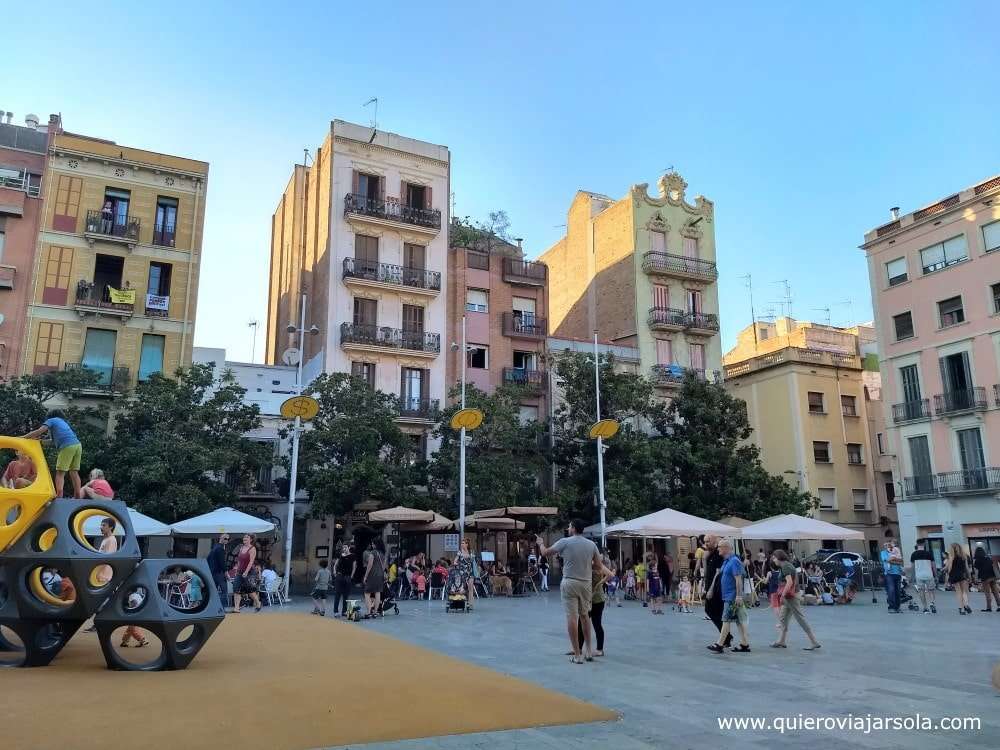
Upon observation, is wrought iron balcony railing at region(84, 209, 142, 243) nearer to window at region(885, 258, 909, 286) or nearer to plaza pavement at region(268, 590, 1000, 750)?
plaza pavement at region(268, 590, 1000, 750)

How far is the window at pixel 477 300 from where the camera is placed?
39719 millimetres

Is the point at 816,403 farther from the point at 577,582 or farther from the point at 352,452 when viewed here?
the point at 577,582

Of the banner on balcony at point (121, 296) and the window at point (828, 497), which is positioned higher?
the banner on balcony at point (121, 296)

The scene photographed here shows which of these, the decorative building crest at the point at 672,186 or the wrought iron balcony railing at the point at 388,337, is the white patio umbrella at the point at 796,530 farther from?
the decorative building crest at the point at 672,186

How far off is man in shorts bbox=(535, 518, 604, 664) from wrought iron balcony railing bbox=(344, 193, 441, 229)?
97.3ft

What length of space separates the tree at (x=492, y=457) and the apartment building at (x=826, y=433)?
16038mm

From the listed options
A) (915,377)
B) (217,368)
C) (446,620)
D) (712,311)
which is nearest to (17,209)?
(217,368)

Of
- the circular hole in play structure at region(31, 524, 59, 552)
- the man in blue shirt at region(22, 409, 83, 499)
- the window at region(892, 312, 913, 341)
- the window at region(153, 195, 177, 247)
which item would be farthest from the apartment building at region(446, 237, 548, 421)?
the circular hole in play structure at region(31, 524, 59, 552)

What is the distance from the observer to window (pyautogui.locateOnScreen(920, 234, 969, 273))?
117ft

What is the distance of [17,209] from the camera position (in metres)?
31.2


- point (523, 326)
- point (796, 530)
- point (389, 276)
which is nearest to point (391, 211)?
point (389, 276)

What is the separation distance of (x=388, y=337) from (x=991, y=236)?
87.2 feet

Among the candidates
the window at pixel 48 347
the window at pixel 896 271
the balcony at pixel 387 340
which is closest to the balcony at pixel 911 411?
the window at pixel 896 271

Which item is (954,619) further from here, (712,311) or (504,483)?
(712,311)
